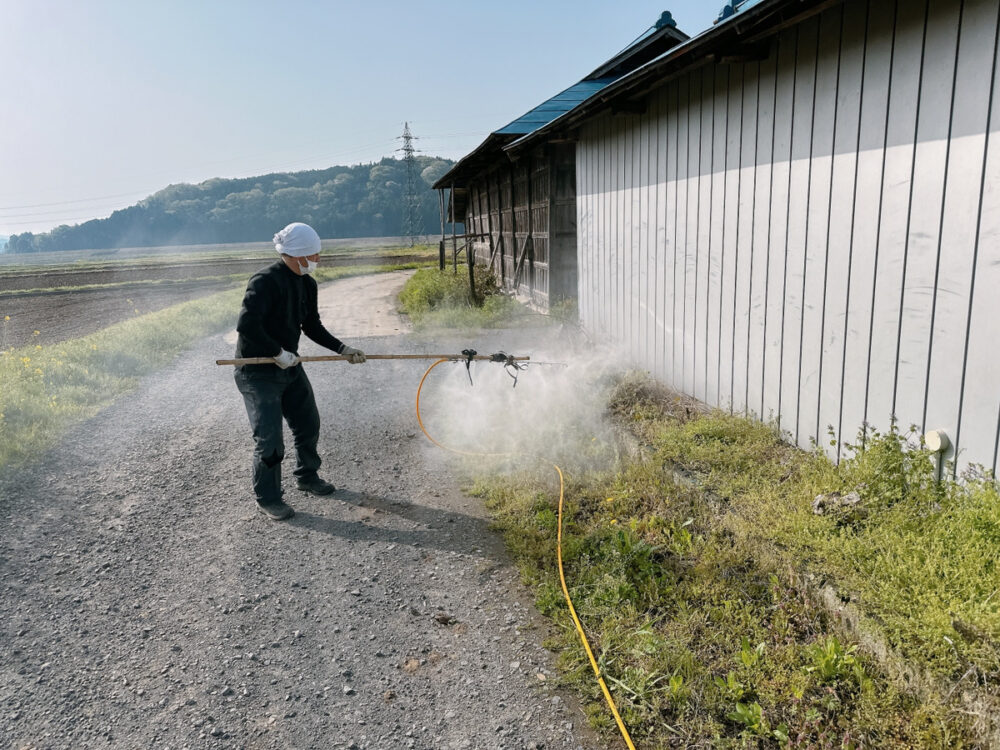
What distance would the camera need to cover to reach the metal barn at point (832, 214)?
3.22 metres

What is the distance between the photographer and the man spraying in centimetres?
475

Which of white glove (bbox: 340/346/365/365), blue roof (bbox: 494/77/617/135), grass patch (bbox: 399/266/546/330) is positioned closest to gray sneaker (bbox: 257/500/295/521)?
white glove (bbox: 340/346/365/365)

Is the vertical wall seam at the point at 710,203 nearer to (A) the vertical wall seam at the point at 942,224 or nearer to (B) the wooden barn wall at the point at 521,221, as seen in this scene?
(A) the vertical wall seam at the point at 942,224

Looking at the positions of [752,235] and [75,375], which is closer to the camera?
[752,235]

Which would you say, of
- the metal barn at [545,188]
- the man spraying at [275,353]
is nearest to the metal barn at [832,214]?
the man spraying at [275,353]

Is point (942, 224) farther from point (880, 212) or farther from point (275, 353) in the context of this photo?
point (275, 353)

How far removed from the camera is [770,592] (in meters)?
3.27

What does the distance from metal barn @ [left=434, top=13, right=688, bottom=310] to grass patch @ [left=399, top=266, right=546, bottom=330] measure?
0.52 metres

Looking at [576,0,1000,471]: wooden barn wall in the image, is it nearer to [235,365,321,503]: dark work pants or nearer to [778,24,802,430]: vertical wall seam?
[778,24,802,430]: vertical wall seam

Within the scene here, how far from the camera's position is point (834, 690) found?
2.65 meters

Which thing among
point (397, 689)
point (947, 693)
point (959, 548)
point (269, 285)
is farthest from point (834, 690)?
point (269, 285)

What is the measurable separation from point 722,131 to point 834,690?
4.23 m

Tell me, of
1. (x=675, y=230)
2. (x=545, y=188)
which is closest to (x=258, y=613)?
(x=675, y=230)

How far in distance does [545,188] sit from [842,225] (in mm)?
8426
